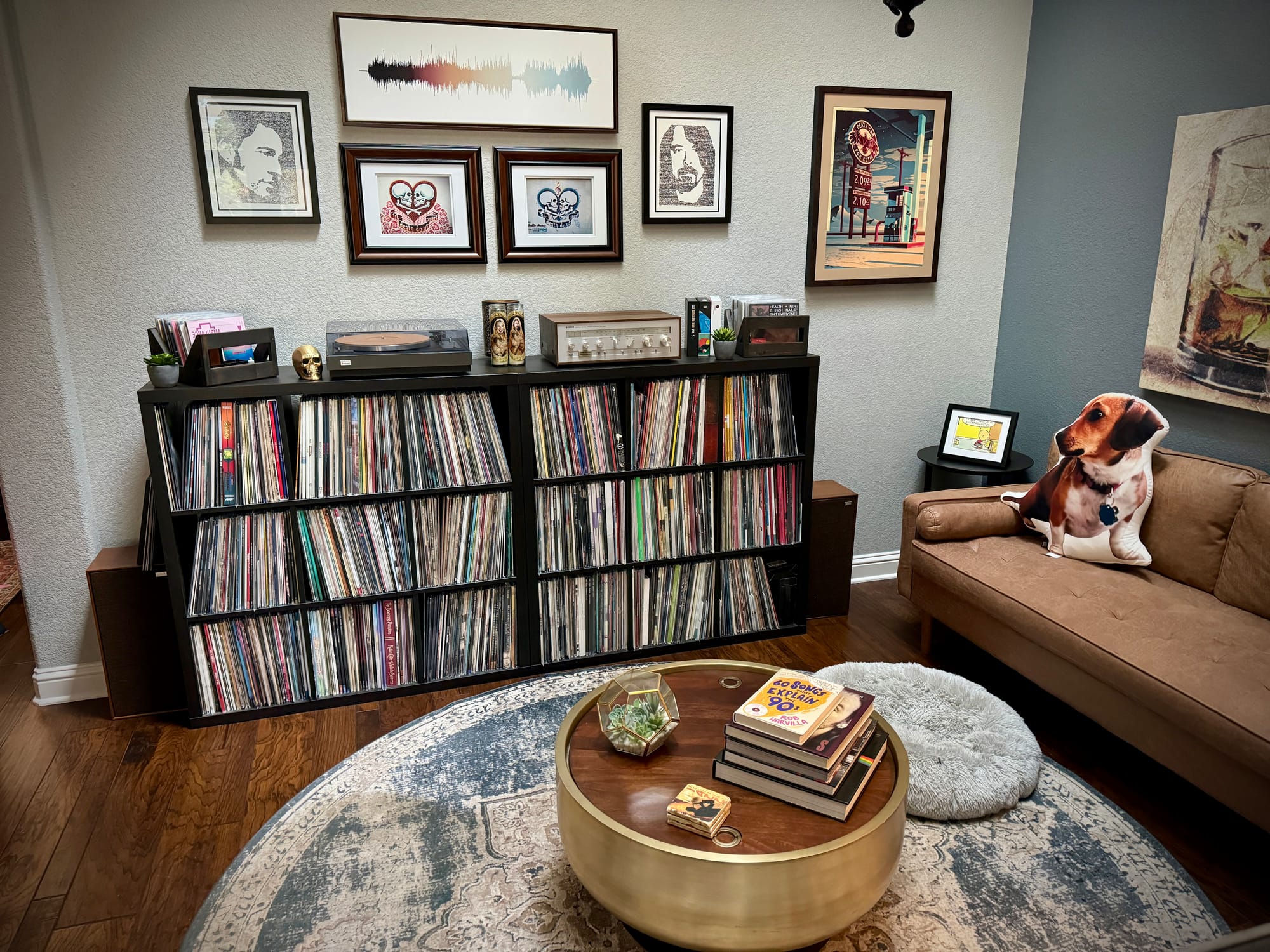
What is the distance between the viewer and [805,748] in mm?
1608

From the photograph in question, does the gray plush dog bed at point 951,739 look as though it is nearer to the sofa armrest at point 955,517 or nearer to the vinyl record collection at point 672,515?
the sofa armrest at point 955,517

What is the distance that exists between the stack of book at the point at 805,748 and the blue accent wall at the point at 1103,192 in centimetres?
183

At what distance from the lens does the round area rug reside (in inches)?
70.8

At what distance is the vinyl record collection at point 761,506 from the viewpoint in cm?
301

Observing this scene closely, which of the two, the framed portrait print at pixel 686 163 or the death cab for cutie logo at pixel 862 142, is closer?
the framed portrait print at pixel 686 163

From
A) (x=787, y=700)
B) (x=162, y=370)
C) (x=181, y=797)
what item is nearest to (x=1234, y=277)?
(x=787, y=700)

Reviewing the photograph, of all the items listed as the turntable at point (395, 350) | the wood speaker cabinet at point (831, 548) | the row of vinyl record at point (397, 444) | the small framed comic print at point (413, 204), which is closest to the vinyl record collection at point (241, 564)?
the row of vinyl record at point (397, 444)

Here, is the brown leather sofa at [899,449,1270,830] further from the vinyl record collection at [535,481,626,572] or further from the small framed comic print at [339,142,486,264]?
the small framed comic print at [339,142,486,264]

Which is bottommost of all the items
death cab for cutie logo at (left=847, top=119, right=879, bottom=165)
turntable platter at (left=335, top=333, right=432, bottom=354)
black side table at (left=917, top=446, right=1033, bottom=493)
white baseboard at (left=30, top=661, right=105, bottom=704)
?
white baseboard at (left=30, top=661, right=105, bottom=704)

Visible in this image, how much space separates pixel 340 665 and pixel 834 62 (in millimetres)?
2716

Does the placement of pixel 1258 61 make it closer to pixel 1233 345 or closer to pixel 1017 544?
pixel 1233 345

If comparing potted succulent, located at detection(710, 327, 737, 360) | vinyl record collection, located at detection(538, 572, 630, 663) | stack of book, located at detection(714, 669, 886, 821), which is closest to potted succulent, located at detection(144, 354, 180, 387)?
vinyl record collection, located at detection(538, 572, 630, 663)

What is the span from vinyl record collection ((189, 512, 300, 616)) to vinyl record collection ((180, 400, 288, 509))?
2.6 inches

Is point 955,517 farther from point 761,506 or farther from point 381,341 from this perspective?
point 381,341
